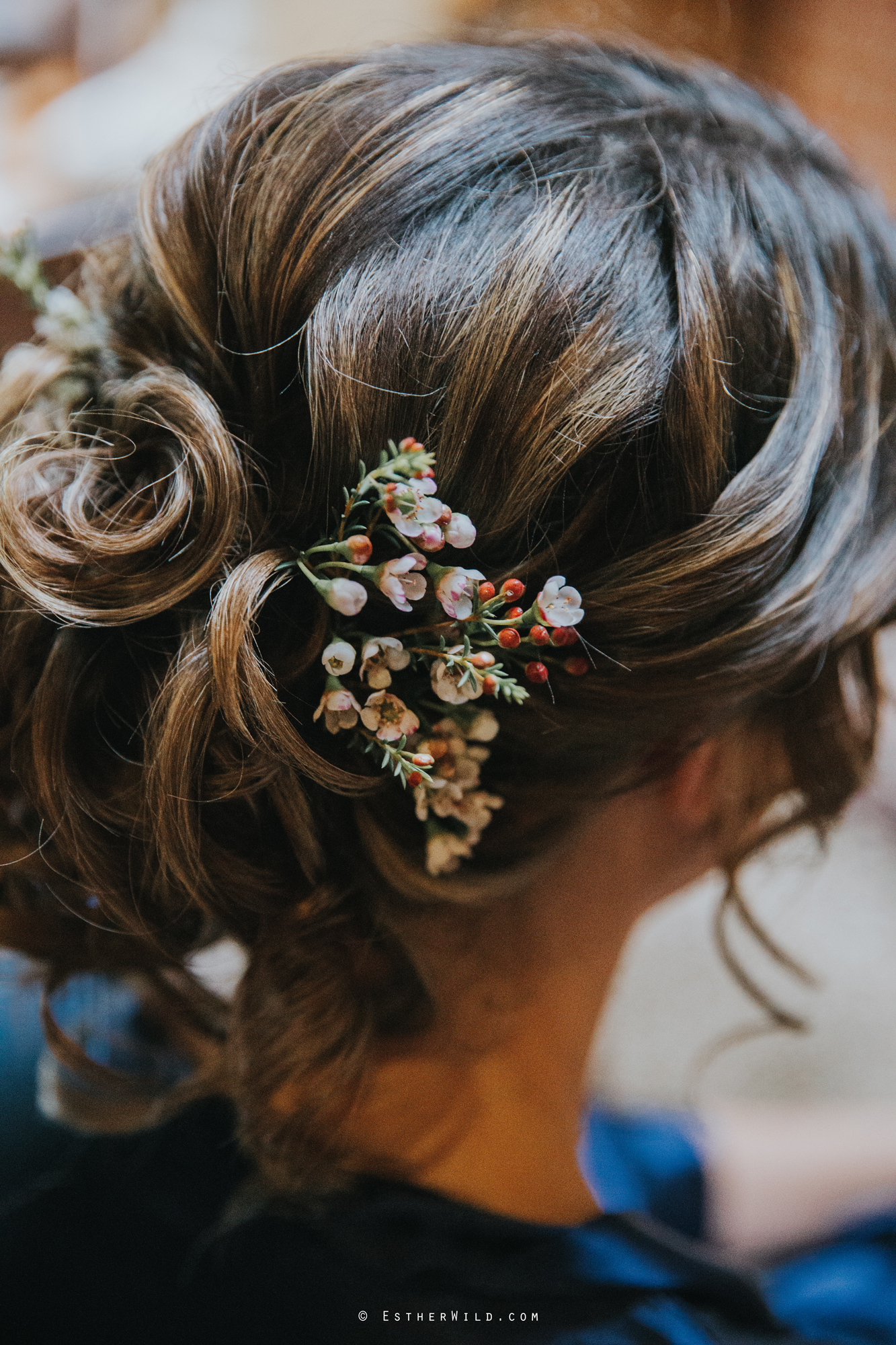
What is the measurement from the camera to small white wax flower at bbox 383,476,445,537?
0.44 metres

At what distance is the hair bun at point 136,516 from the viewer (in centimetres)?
47

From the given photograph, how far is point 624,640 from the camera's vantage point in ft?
1.73

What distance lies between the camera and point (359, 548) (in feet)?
1.47

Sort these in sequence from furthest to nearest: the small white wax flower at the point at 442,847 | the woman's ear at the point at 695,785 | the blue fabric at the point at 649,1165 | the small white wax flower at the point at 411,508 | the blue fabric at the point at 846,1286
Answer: the blue fabric at the point at 649,1165 < the blue fabric at the point at 846,1286 < the woman's ear at the point at 695,785 < the small white wax flower at the point at 442,847 < the small white wax flower at the point at 411,508

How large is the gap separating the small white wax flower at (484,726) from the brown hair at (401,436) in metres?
0.03

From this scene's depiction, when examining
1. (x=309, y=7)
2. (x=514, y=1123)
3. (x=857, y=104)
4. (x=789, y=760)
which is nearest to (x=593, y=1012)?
(x=514, y=1123)

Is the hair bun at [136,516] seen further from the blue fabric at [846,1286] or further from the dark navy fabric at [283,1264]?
the blue fabric at [846,1286]

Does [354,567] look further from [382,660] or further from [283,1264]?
[283,1264]

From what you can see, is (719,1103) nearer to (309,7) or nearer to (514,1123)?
(514,1123)

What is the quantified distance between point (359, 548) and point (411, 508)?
31 millimetres

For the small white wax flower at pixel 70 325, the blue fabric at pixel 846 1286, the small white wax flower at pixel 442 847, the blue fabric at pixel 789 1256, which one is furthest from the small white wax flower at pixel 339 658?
the blue fabric at pixel 846 1286

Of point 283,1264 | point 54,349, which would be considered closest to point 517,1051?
point 283,1264

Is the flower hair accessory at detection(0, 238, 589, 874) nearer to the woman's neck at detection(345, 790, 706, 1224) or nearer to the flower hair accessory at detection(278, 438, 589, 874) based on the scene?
the flower hair accessory at detection(278, 438, 589, 874)

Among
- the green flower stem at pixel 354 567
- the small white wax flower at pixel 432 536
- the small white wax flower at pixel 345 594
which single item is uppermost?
the small white wax flower at pixel 432 536
